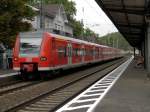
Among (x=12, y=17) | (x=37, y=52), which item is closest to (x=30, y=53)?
(x=37, y=52)

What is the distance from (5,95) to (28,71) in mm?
6820

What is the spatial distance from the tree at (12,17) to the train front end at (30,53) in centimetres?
968

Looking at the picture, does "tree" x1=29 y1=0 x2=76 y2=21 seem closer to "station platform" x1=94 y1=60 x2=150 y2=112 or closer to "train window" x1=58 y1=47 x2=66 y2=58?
"train window" x1=58 y1=47 x2=66 y2=58

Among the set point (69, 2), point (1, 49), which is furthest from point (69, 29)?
point (1, 49)

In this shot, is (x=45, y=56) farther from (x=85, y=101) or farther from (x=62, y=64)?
(x=85, y=101)

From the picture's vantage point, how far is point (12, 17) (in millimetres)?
35656

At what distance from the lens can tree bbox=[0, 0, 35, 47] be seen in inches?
1352

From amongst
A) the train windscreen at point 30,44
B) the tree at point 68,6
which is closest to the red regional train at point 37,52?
the train windscreen at point 30,44

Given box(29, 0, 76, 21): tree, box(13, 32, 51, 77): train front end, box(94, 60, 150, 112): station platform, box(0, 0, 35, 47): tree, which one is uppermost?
box(29, 0, 76, 21): tree

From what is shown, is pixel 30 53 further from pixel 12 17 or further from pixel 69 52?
pixel 12 17

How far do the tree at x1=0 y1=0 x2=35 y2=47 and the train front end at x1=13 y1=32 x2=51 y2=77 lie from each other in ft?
31.7

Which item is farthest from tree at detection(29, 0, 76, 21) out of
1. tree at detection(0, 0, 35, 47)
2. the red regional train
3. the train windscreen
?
the train windscreen

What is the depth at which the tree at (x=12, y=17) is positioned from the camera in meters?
34.3

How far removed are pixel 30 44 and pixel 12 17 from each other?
39.2 feet
